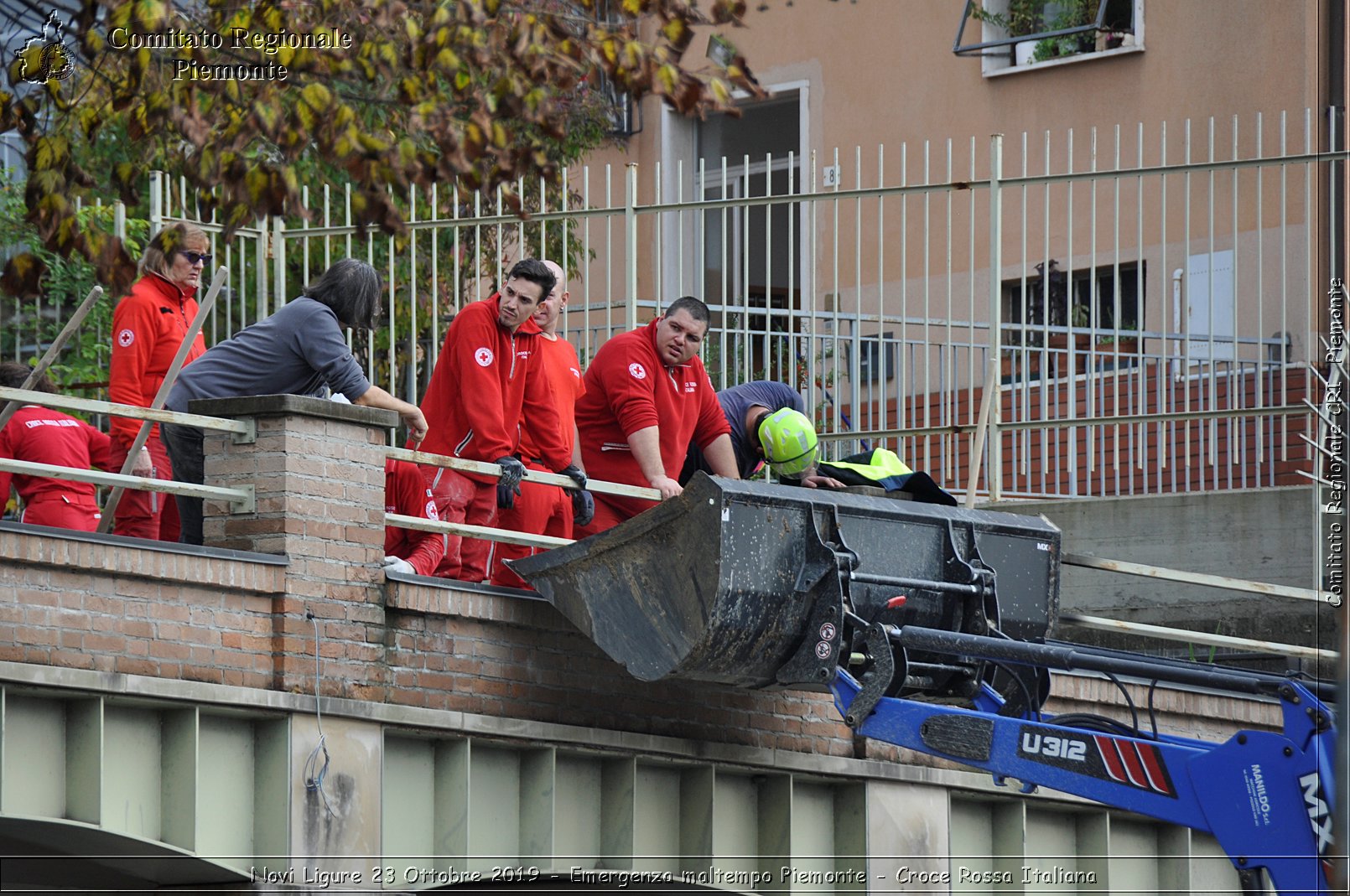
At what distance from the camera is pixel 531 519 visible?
11938mm

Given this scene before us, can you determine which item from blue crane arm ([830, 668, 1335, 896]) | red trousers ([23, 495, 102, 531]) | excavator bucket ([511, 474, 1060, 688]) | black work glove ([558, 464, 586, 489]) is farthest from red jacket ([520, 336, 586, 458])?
red trousers ([23, 495, 102, 531])

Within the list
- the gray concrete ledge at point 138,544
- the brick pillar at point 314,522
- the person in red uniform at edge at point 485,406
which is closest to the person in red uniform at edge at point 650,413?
the person in red uniform at edge at point 485,406

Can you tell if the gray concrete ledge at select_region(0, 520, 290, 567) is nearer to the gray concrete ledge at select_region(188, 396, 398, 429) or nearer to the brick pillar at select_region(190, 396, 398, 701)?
the brick pillar at select_region(190, 396, 398, 701)

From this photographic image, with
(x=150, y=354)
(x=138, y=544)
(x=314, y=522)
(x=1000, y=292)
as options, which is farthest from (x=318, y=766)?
(x=1000, y=292)

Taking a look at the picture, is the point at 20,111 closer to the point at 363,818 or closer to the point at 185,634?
the point at 185,634

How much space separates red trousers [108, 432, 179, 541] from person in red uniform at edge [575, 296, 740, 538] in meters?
2.11

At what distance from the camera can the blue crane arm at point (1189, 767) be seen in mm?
9039

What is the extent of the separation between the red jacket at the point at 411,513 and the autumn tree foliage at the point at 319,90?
3.28 m

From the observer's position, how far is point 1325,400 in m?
14.0

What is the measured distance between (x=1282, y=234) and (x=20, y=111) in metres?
8.75

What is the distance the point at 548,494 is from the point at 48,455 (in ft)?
8.62

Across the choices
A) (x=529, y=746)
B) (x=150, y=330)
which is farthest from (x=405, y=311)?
(x=529, y=746)

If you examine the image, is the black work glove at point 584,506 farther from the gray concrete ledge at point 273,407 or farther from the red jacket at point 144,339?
the red jacket at point 144,339

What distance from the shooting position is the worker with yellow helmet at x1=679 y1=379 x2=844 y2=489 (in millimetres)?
12344
